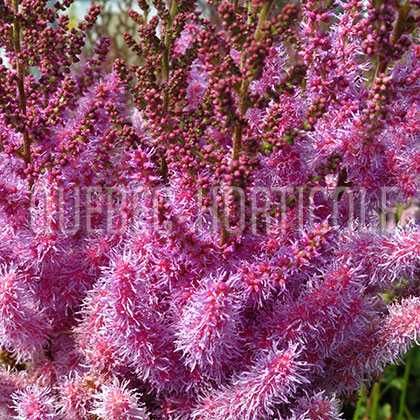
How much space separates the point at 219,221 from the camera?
66 centimetres

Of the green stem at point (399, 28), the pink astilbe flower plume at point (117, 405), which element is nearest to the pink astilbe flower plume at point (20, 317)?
the pink astilbe flower plume at point (117, 405)

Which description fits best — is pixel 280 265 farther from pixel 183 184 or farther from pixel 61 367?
pixel 61 367

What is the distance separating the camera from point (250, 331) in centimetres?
69

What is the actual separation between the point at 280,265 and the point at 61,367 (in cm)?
36

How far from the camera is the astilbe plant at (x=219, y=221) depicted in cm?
62

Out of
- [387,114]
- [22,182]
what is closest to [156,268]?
[22,182]

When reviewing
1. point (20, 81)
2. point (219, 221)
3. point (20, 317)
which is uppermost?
point (20, 81)

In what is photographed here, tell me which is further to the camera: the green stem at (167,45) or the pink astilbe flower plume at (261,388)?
the green stem at (167,45)

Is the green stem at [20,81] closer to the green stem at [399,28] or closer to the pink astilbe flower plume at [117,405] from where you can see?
the pink astilbe flower plume at [117,405]

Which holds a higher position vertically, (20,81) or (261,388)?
(20,81)

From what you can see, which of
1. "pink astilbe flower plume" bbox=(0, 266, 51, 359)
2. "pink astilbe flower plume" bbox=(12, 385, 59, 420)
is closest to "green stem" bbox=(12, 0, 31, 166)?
"pink astilbe flower plume" bbox=(0, 266, 51, 359)

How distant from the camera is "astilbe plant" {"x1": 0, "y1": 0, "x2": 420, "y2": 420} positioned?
2.02 feet

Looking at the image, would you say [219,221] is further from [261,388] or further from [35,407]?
[35,407]

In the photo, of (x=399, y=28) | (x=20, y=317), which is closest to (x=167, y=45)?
(x=399, y=28)
